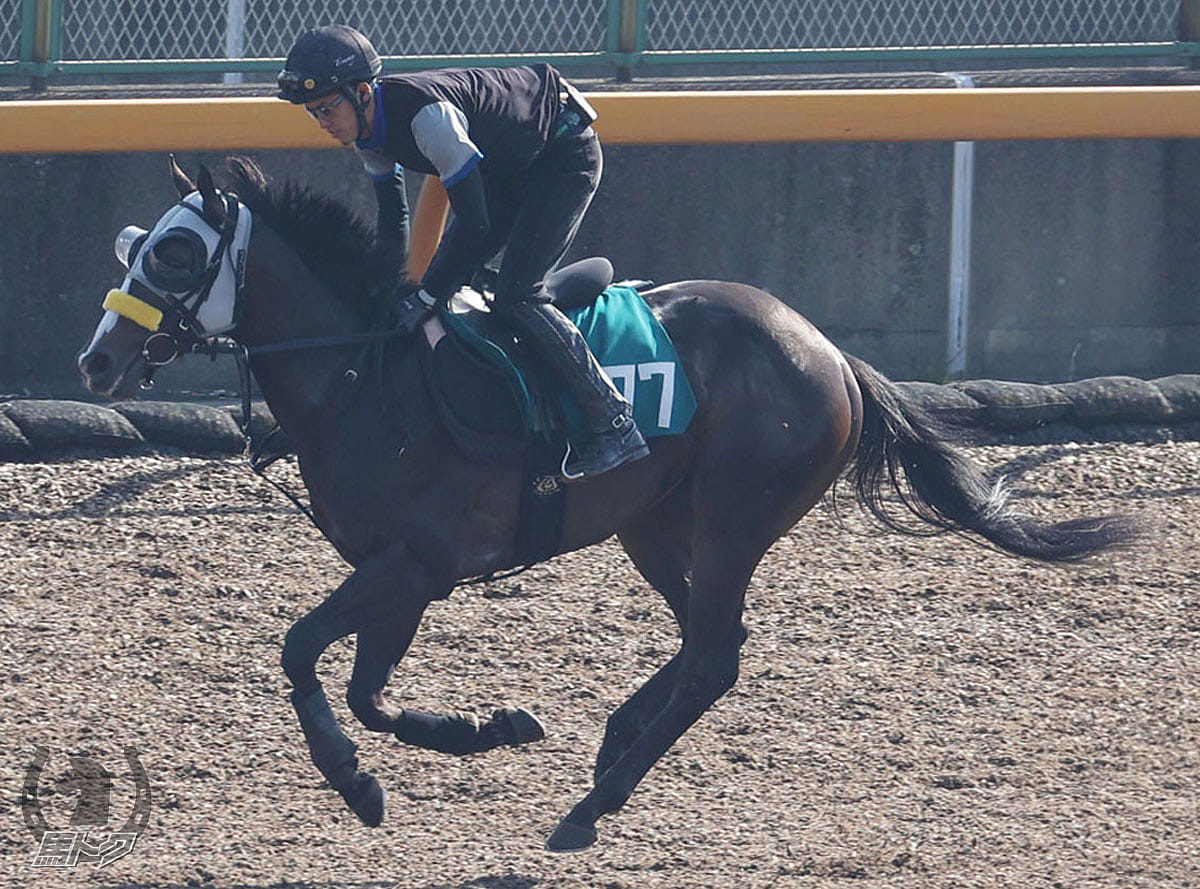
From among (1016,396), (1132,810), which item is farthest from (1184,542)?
(1132,810)

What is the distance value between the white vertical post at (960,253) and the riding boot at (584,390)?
4.39 metres

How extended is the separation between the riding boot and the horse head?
0.76 metres

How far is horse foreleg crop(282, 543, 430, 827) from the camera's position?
15.1ft

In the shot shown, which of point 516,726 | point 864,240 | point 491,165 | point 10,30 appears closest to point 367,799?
point 516,726

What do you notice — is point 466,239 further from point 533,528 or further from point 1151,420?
point 1151,420

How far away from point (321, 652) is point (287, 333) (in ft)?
2.64

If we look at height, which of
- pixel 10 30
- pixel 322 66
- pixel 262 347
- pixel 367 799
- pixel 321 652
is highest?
pixel 322 66

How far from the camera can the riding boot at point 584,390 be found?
16.0 feet

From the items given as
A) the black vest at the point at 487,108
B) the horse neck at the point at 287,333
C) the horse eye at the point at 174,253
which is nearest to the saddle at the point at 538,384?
the horse neck at the point at 287,333

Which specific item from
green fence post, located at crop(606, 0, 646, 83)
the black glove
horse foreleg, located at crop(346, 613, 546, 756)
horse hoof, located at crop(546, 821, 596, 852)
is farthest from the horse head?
green fence post, located at crop(606, 0, 646, 83)

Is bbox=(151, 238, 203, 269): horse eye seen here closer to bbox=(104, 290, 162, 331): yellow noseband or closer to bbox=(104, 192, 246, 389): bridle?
bbox=(104, 192, 246, 389): bridle

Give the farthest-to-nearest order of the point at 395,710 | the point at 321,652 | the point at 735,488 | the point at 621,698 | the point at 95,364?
the point at 621,698, the point at 735,488, the point at 395,710, the point at 321,652, the point at 95,364

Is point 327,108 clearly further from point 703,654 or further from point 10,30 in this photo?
point 10,30

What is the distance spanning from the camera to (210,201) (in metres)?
4.61
